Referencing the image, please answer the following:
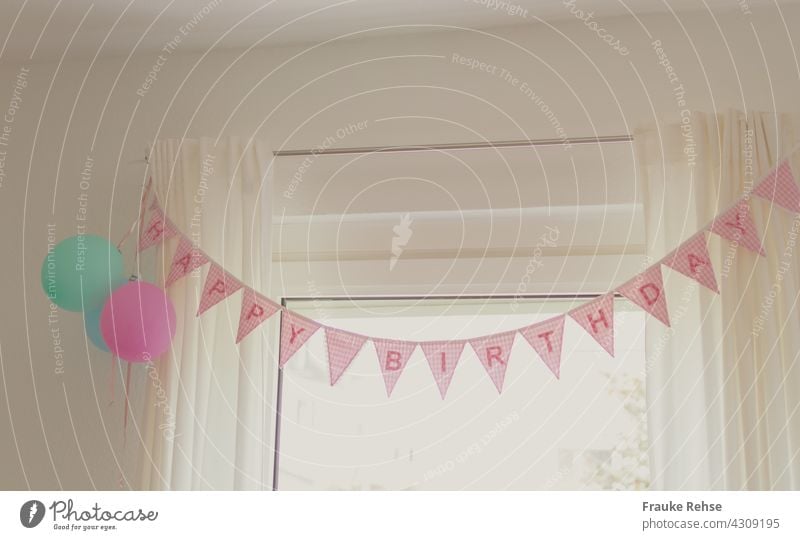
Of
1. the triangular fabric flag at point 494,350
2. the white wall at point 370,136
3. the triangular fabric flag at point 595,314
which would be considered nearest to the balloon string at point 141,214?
the white wall at point 370,136

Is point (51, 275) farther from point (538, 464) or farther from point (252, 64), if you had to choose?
point (538, 464)

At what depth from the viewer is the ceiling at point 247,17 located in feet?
5.77

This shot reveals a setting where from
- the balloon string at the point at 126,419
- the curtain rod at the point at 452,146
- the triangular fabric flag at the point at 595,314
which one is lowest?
the balloon string at the point at 126,419

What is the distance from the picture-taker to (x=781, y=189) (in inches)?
59.2

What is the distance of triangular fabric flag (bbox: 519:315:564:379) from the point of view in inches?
57.7

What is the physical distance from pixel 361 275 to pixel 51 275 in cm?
55

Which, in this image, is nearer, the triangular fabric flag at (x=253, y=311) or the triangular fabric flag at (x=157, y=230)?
the triangular fabric flag at (x=253, y=311)

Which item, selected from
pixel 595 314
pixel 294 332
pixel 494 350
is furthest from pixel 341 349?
pixel 595 314

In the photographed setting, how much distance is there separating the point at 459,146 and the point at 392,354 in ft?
1.37

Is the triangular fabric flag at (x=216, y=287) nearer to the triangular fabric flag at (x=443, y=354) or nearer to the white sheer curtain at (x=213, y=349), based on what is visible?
the white sheer curtain at (x=213, y=349)

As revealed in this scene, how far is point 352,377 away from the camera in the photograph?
5.87ft

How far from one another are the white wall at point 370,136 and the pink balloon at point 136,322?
17 centimetres

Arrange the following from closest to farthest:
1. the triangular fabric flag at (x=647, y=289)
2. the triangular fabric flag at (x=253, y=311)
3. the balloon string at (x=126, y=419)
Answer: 1. the triangular fabric flag at (x=647, y=289)
2. the triangular fabric flag at (x=253, y=311)
3. the balloon string at (x=126, y=419)

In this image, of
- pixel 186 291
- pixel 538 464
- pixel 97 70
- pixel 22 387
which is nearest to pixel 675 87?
pixel 538 464
